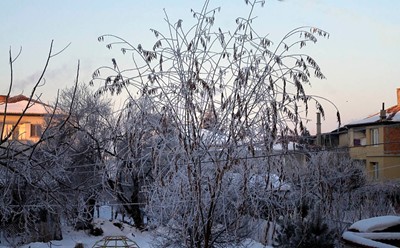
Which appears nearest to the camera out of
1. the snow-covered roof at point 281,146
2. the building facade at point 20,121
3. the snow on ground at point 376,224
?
the building facade at point 20,121

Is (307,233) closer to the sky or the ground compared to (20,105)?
closer to the ground

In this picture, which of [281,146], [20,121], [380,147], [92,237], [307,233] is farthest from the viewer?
[380,147]

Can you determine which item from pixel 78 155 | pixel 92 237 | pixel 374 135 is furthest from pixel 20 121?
pixel 374 135

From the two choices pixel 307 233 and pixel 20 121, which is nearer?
pixel 20 121

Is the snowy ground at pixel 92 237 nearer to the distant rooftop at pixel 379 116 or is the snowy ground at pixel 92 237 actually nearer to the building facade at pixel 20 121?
the building facade at pixel 20 121

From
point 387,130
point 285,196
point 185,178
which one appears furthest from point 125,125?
point 387,130

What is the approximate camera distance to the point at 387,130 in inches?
1298

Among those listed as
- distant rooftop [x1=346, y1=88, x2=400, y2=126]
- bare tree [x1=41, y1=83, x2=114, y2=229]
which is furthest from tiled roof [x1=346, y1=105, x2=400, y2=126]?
bare tree [x1=41, y1=83, x2=114, y2=229]

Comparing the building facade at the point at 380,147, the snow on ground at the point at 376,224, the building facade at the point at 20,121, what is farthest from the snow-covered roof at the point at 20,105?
the building facade at the point at 380,147

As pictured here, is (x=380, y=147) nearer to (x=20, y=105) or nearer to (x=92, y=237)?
(x=92, y=237)

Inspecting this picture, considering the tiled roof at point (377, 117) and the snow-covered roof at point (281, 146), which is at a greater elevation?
the tiled roof at point (377, 117)

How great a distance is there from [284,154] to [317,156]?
138 centimetres

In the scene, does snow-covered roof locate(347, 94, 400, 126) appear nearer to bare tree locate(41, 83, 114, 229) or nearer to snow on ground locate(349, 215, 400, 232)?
bare tree locate(41, 83, 114, 229)

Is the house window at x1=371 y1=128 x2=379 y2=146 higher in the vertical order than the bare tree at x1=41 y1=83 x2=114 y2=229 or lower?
higher
